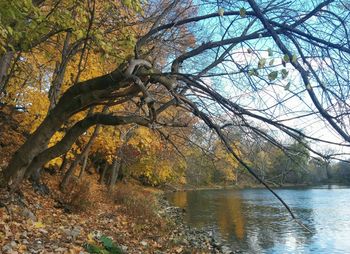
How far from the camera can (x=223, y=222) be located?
22609 millimetres

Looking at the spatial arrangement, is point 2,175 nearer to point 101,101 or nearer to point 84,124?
point 84,124

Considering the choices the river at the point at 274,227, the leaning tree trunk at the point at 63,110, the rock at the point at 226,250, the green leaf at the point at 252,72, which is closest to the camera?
the green leaf at the point at 252,72

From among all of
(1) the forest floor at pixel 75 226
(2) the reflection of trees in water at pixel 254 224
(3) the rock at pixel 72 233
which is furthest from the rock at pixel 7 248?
(2) the reflection of trees in water at pixel 254 224

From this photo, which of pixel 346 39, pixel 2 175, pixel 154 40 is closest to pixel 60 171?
pixel 2 175

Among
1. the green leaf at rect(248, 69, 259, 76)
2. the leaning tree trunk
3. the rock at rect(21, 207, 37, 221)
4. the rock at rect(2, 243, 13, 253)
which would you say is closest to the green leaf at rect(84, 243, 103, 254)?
the rock at rect(2, 243, 13, 253)

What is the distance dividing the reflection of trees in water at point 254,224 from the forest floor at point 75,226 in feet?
6.28

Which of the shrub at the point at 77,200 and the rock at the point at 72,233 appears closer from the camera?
the rock at the point at 72,233

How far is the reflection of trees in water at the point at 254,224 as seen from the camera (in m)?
17.5

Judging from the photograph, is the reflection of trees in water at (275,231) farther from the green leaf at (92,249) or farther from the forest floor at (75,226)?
the green leaf at (92,249)

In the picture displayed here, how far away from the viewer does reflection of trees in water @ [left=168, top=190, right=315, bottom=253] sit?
57.4 feet

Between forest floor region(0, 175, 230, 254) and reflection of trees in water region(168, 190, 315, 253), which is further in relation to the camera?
reflection of trees in water region(168, 190, 315, 253)

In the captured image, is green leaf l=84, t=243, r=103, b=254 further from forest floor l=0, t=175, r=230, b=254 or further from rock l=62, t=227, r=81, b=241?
rock l=62, t=227, r=81, b=241

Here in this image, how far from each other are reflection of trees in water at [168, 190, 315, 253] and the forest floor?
75.3 inches

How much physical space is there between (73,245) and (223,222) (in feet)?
50.3
